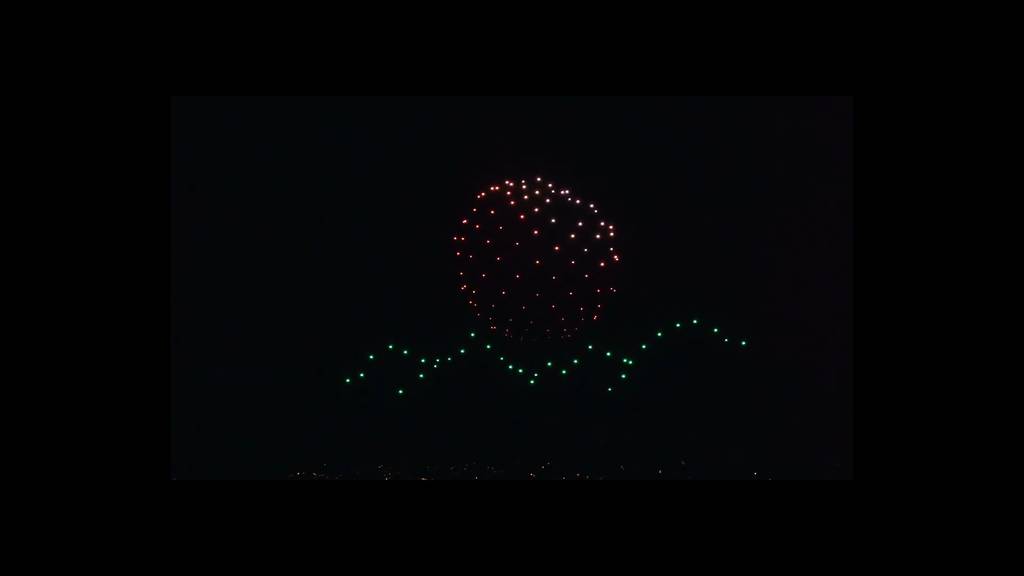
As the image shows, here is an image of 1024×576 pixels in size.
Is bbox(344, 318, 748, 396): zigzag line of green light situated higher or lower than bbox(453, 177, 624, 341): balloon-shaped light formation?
lower

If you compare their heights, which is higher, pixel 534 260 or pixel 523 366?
pixel 534 260

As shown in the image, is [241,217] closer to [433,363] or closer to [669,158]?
[433,363]

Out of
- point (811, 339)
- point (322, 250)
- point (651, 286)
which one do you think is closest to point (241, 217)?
point (322, 250)

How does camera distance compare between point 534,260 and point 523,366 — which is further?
point 523,366

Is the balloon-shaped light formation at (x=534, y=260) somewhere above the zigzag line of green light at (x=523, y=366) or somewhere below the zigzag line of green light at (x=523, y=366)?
above

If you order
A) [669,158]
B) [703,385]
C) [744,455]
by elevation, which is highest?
[669,158]

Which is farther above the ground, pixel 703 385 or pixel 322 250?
pixel 322 250
